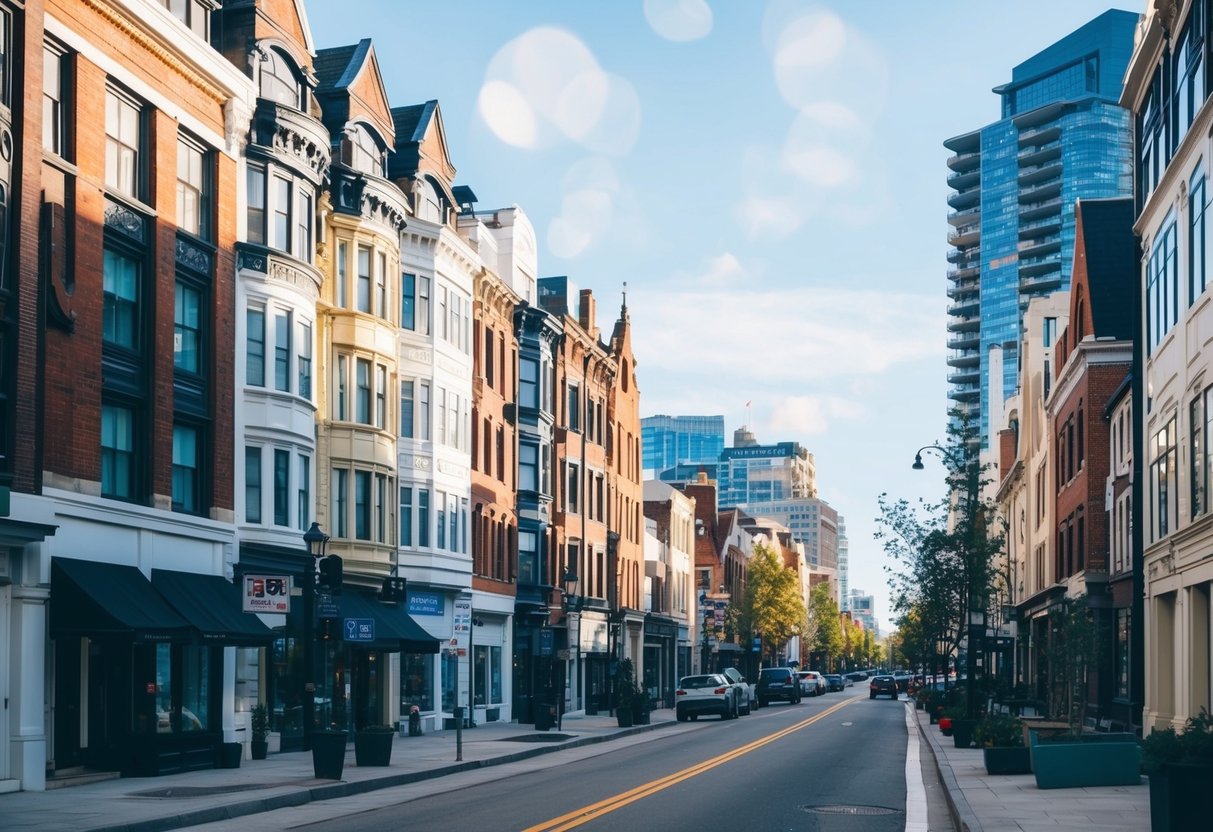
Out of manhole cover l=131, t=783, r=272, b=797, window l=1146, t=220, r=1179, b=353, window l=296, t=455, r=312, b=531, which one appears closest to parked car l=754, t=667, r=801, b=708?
window l=296, t=455, r=312, b=531

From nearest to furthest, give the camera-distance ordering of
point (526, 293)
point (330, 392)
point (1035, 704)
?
point (330, 392)
point (1035, 704)
point (526, 293)

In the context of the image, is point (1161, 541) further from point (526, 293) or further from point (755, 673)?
point (755, 673)

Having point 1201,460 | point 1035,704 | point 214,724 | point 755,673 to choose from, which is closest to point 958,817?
point 1201,460

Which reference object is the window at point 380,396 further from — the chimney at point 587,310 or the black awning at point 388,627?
the chimney at point 587,310

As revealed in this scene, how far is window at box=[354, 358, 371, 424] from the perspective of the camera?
132 feet

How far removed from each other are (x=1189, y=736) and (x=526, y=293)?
43.8 metres

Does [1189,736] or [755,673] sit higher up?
[1189,736]

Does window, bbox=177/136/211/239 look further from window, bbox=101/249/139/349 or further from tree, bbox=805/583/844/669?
tree, bbox=805/583/844/669

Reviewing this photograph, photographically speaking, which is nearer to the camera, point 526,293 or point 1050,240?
point 526,293

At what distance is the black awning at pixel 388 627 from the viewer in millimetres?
37812

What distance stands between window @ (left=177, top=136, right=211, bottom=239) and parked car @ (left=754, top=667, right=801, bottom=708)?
48.6 m

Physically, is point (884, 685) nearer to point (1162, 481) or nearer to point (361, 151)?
point (361, 151)

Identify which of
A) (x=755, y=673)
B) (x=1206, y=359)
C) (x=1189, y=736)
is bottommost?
(x=755, y=673)

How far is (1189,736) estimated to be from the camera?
1412 cm
